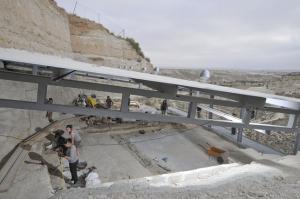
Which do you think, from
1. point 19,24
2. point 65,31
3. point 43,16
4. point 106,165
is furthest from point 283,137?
point 65,31

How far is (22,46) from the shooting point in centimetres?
1372

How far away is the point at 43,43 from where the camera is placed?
Result: 56.1ft

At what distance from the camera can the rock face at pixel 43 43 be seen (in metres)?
9.58

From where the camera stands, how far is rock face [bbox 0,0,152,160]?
9.58 metres

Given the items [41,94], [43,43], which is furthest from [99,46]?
[41,94]

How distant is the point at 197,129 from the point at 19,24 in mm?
11504

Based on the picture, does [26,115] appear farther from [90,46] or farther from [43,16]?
[90,46]

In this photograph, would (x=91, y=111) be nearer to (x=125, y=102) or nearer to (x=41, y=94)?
(x=125, y=102)

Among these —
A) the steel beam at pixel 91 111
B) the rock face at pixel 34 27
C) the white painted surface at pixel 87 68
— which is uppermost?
the rock face at pixel 34 27

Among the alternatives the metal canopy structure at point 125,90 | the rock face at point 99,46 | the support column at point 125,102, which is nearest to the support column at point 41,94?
the metal canopy structure at point 125,90

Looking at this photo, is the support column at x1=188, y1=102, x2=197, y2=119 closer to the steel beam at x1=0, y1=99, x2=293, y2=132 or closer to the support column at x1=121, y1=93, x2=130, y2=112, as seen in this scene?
the steel beam at x1=0, y1=99, x2=293, y2=132

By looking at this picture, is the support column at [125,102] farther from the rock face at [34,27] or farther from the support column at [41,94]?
the rock face at [34,27]

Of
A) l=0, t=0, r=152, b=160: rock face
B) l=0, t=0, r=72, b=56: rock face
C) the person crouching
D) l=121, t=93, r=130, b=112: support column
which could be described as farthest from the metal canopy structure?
l=0, t=0, r=72, b=56: rock face

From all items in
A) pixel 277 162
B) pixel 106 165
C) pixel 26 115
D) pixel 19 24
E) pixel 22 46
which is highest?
pixel 19 24
